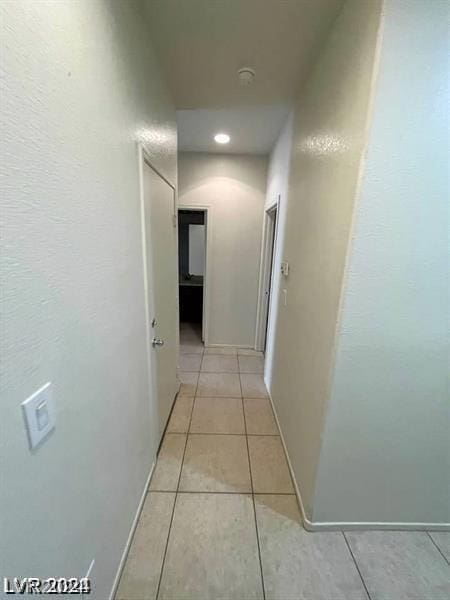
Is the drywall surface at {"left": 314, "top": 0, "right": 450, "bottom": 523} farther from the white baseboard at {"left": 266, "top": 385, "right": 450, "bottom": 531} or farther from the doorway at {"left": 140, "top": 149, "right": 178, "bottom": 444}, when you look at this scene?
the doorway at {"left": 140, "top": 149, "right": 178, "bottom": 444}

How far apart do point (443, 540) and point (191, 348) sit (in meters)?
2.94

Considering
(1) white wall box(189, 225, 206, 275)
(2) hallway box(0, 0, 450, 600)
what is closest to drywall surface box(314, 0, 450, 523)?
(2) hallway box(0, 0, 450, 600)

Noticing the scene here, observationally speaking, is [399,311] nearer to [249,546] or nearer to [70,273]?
[70,273]

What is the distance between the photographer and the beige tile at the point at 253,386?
2.67 m

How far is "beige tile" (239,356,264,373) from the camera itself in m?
3.17

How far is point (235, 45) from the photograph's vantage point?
4.65ft

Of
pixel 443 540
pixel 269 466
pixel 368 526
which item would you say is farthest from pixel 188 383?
pixel 443 540

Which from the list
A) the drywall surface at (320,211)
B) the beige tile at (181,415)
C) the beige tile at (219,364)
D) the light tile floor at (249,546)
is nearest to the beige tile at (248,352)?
the beige tile at (219,364)

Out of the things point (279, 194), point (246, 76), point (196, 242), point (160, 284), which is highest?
point (246, 76)

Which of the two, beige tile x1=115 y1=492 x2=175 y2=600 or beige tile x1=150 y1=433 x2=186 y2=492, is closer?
beige tile x1=115 y1=492 x2=175 y2=600

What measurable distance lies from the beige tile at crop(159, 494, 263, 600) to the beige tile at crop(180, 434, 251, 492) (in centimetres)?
7

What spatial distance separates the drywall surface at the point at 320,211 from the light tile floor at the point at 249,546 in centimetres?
20

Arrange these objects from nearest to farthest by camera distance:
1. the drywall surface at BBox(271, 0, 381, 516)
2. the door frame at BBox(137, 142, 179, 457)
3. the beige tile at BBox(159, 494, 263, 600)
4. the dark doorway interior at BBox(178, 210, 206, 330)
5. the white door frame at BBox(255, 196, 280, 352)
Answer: the drywall surface at BBox(271, 0, 381, 516) < the beige tile at BBox(159, 494, 263, 600) < the door frame at BBox(137, 142, 179, 457) < the white door frame at BBox(255, 196, 280, 352) < the dark doorway interior at BBox(178, 210, 206, 330)

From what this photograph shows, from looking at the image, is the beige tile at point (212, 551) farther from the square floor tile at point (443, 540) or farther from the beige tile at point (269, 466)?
the square floor tile at point (443, 540)
